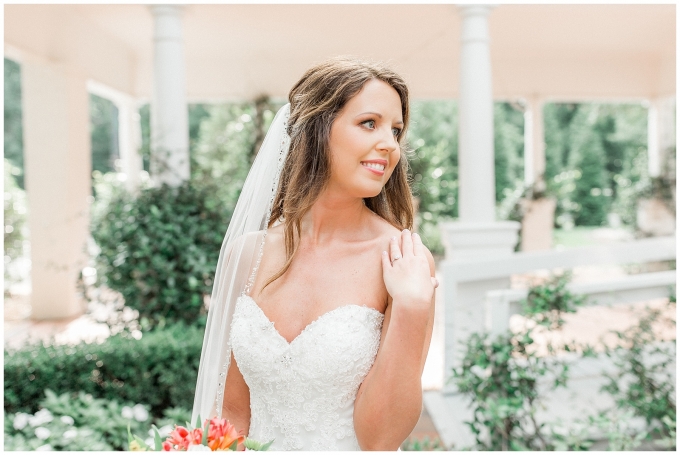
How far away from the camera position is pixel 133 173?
9.98 metres

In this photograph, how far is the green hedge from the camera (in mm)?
3957

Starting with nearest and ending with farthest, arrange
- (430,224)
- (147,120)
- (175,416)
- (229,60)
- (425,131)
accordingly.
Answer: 1. (175,416)
2. (229,60)
3. (430,224)
4. (425,131)
5. (147,120)

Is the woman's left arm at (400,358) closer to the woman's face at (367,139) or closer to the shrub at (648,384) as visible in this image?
the woman's face at (367,139)

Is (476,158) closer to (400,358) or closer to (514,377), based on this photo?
(514,377)

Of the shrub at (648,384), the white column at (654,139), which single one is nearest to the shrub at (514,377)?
the shrub at (648,384)

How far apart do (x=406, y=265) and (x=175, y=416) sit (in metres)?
2.57

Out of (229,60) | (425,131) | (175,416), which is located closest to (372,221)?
(175,416)

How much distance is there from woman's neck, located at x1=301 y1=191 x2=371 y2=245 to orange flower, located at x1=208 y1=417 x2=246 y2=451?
2.02 ft

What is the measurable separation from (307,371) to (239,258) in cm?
44

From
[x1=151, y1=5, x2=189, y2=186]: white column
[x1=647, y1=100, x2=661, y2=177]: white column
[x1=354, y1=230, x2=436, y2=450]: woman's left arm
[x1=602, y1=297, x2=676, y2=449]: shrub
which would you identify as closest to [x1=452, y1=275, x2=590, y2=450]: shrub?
[x1=602, y1=297, x2=676, y2=449]: shrub

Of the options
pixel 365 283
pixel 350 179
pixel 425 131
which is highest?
pixel 425 131

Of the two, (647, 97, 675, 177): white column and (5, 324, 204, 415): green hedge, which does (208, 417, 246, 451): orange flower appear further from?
(647, 97, 675, 177): white column

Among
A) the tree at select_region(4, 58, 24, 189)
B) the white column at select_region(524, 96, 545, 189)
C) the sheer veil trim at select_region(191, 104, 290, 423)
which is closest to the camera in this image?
the sheer veil trim at select_region(191, 104, 290, 423)

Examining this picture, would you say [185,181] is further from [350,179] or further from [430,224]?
[430,224]
